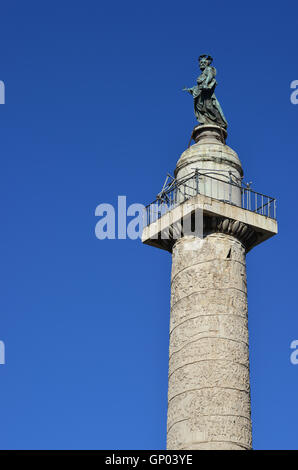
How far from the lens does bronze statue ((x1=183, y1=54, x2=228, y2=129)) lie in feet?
72.4

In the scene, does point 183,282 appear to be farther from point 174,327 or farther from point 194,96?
point 194,96

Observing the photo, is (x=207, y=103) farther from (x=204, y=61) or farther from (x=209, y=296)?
(x=209, y=296)

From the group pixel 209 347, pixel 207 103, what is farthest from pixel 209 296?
pixel 207 103

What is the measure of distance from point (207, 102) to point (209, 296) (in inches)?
213

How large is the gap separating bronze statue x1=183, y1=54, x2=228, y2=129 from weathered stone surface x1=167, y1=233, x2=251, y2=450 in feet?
11.8

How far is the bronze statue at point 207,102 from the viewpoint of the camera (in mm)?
22062

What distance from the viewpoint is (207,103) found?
22.1 meters

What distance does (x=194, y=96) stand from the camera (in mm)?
22188

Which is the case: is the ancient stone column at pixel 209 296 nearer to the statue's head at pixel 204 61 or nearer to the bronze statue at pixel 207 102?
the bronze statue at pixel 207 102

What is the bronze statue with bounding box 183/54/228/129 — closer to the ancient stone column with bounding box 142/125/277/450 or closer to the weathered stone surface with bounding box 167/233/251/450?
the ancient stone column with bounding box 142/125/277/450

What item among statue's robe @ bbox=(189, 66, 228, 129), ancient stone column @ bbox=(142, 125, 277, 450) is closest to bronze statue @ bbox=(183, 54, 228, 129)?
statue's robe @ bbox=(189, 66, 228, 129)
